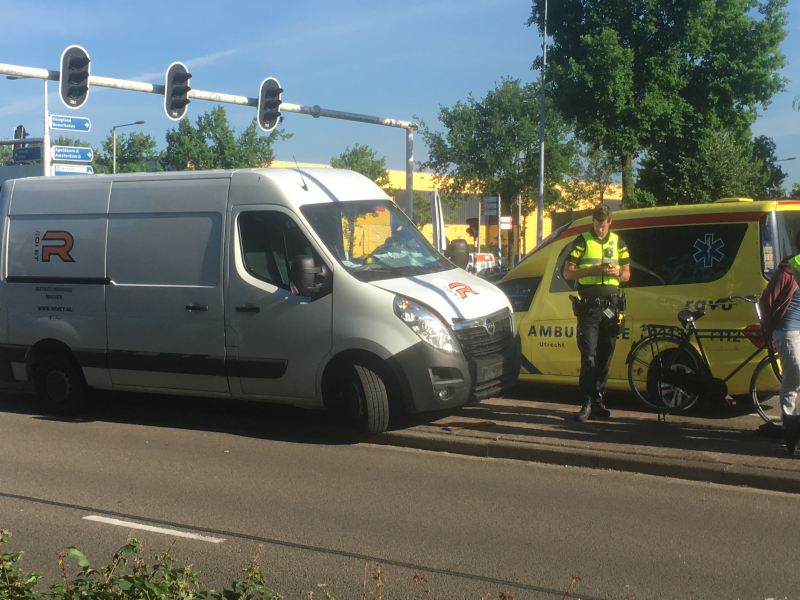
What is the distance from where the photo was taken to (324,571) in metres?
4.52

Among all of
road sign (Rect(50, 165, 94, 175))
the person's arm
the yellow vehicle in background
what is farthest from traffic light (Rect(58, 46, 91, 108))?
the person's arm

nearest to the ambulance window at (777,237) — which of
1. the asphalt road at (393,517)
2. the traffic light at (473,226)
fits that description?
the asphalt road at (393,517)

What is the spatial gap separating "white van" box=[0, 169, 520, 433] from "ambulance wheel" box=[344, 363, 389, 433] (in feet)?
0.06

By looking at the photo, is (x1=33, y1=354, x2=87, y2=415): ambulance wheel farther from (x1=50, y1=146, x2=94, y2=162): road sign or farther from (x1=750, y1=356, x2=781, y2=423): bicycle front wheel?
(x1=50, y1=146, x2=94, y2=162): road sign

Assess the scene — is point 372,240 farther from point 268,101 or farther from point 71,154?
point 71,154

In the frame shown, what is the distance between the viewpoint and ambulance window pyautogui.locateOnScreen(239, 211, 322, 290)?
789 centimetres

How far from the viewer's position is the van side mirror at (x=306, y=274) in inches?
293

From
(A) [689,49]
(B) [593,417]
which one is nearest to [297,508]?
(B) [593,417]

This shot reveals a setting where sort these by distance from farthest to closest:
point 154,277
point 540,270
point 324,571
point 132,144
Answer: point 132,144
point 540,270
point 154,277
point 324,571

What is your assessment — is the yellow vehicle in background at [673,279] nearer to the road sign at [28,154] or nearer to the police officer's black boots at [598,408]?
the police officer's black boots at [598,408]

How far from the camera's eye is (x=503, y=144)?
2217 inches

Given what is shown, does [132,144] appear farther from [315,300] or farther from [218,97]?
[315,300]

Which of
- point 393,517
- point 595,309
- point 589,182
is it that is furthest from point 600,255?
point 589,182

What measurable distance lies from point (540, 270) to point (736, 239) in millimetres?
2050
